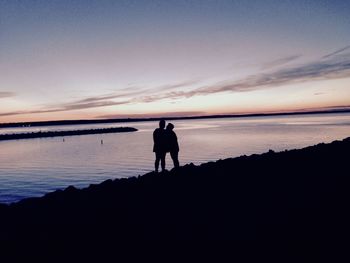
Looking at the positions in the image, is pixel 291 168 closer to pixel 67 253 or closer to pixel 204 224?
pixel 204 224

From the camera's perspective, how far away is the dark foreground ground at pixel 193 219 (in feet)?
19.7

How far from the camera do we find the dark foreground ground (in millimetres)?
6016

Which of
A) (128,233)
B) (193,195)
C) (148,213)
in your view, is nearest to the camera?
(128,233)

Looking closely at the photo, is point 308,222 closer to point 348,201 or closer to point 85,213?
point 348,201

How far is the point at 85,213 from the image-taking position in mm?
8594

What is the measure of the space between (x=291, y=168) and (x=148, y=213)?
8.51m

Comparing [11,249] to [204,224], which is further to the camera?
[204,224]

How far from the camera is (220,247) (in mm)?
5906

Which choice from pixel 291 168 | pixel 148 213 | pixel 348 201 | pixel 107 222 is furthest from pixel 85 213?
pixel 291 168

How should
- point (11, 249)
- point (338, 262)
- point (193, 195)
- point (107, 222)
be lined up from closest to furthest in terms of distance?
point (338, 262)
point (11, 249)
point (107, 222)
point (193, 195)

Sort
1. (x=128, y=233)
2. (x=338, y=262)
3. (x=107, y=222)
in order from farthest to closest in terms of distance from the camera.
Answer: (x=107, y=222), (x=128, y=233), (x=338, y=262)

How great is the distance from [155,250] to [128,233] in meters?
1.12

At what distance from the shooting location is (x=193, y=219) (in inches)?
297

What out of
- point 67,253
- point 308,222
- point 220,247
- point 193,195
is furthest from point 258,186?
point 67,253
